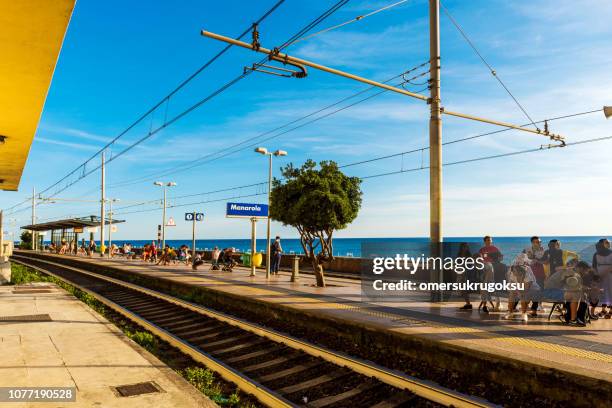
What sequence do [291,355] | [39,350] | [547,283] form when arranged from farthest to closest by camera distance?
[547,283]
[291,355]
[39,350]

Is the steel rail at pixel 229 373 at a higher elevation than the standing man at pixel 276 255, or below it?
below

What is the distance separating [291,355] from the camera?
8.79m

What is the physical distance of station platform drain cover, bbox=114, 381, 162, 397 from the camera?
19.8 ft

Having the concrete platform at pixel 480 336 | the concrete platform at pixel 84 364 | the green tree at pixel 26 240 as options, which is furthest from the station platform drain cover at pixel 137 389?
the green tree at pixel 26 240

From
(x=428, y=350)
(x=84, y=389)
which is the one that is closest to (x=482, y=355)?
(x=428, y=350)

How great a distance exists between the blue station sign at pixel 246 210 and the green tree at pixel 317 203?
9.71ft

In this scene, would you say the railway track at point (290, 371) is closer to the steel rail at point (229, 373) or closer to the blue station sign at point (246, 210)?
the steel rail at point (229, 373)

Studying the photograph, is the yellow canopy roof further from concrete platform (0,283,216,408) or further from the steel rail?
the steel rail

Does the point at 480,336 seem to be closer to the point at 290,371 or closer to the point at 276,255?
the point at 290,371

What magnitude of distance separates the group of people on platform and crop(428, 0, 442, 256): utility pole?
1.71 meters

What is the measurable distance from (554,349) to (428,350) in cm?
199

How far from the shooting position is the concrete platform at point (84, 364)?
5.85m

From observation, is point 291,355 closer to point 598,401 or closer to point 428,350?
point 428,350

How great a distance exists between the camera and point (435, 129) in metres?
13.0
